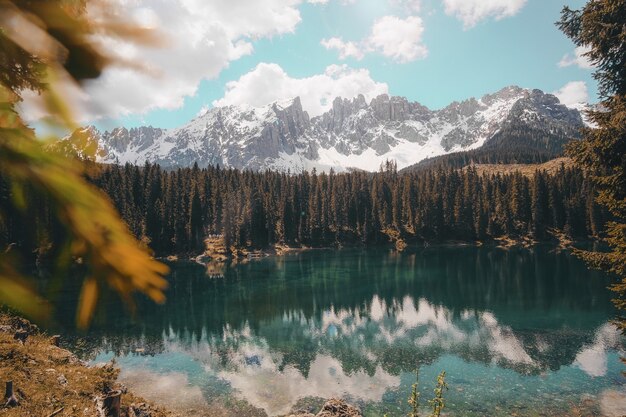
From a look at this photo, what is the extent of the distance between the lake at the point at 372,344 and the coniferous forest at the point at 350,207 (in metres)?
44.8

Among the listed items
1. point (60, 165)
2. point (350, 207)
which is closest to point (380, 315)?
point (60, 165)

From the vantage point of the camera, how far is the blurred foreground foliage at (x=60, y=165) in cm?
147

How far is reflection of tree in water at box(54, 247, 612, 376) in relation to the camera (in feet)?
102

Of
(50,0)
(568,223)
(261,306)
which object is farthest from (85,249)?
(568,223)

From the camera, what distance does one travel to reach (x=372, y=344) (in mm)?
33281

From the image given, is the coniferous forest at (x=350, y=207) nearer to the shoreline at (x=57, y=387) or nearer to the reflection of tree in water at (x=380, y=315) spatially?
the reflection of tree in water at (x=380, y=315)

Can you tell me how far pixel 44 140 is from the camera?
158cm

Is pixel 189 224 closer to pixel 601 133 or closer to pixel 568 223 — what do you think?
pixel 601 133

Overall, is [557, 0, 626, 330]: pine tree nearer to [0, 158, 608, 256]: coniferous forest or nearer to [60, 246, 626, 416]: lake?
[60, 246, 626, 416]: lake

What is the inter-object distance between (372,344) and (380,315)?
9778mm

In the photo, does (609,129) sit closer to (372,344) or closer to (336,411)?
(336,411)

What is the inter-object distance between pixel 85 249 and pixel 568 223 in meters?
143

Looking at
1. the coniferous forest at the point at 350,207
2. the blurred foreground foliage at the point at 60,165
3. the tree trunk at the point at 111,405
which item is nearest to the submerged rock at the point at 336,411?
the tree trunk at the point at 111,405

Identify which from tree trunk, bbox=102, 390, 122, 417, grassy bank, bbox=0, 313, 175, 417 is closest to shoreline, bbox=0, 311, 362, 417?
grassy bank, bbox=0, 313, 175, 417
